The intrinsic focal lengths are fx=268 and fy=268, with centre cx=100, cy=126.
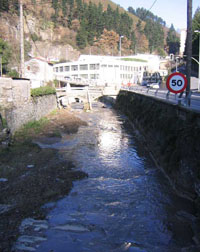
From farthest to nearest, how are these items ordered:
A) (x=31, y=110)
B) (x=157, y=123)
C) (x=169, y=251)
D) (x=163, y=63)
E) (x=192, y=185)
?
(x=163, y=63) → (x=31, y=110) → (x=157, y=123) → (x=192, y=185) → (x=169, y=251)

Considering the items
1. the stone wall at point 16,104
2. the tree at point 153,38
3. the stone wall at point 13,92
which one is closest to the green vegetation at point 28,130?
the stone wall at point 16,104

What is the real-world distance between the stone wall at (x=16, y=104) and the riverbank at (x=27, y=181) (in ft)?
5.48

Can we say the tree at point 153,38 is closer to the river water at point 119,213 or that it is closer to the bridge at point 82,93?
the bridge at point 82,93

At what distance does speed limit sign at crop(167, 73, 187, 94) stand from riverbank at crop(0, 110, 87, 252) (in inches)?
216

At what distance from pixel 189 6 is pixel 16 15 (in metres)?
71.3

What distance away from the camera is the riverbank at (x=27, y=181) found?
26.9 ft

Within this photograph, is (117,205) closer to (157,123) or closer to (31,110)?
(157,123)

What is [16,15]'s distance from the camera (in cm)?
7412

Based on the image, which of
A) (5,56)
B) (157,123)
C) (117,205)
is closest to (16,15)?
(5,56)

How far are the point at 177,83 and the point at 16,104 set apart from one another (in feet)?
41.2

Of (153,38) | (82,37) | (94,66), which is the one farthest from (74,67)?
(153,38)

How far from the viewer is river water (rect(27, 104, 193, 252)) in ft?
23.9

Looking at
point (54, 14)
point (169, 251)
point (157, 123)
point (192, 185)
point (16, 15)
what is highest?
point (54, 14)

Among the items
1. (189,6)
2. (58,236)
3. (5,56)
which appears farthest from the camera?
(5,56)
